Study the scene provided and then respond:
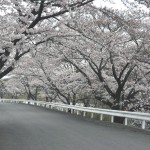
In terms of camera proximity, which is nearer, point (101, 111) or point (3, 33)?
point (3, 33)

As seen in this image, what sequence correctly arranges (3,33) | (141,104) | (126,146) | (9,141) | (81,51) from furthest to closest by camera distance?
(81,51) → (141,104) → (3,33) → (9,141) → (126,146)

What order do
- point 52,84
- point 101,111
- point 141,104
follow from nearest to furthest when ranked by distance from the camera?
1. point 101,111
2. point 141,104
3. point 52,84

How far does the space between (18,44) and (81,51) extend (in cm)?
965

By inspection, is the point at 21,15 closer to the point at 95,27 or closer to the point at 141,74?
the point at 95,27

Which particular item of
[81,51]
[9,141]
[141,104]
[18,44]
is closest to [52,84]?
[81,51]

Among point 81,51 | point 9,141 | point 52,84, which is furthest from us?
point 52,84

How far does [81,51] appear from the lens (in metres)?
24.0

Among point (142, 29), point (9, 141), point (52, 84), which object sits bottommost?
point (9, 141)

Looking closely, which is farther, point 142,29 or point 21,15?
point 142,29

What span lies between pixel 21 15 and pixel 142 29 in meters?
10.3

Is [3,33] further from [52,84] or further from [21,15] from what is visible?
[52,84]

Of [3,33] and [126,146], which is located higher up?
[3,33]

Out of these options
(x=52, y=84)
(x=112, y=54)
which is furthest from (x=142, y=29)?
(x=52, y=84)

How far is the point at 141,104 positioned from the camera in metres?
22.2
